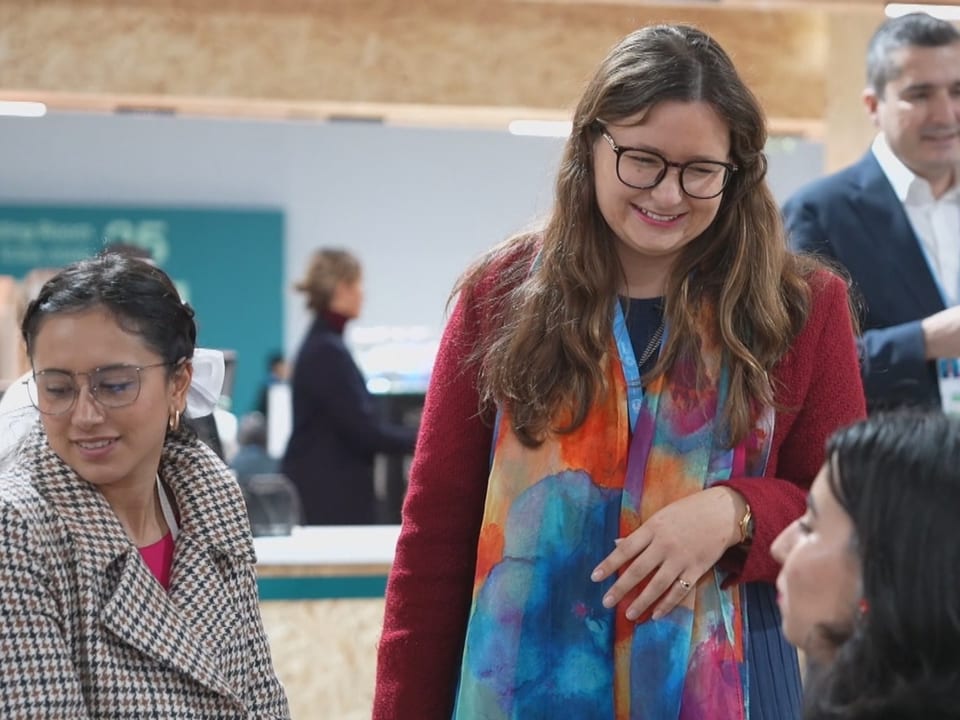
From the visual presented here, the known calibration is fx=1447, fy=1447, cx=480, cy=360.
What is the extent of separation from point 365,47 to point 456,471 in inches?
138

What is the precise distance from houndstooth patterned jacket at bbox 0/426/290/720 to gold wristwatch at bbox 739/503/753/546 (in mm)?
681

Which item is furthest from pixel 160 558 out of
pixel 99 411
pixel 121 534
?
pixel 99 411

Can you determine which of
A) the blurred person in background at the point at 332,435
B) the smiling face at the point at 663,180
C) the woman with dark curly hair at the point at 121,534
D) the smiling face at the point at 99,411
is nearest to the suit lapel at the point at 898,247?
the smiling face at the point at 663,180

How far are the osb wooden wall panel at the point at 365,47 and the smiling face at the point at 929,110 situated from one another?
2120 millimetres

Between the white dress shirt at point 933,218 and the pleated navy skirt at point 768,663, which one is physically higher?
A: the white dress shirt at point 933,218

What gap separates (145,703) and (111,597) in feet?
0.46

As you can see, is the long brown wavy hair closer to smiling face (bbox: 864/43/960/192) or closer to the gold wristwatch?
the gold wristwatch

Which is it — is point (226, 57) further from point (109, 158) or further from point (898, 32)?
point (109, 158)

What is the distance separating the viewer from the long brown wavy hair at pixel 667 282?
69.7 inches

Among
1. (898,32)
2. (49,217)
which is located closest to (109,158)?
(49,217)

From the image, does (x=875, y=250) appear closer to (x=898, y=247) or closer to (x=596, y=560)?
(x=898, y=247)

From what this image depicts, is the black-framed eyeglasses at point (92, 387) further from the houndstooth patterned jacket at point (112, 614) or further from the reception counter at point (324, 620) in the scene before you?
the reception counter at point (324, 620)

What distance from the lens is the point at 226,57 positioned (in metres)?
5.06

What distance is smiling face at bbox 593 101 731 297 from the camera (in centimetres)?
174
